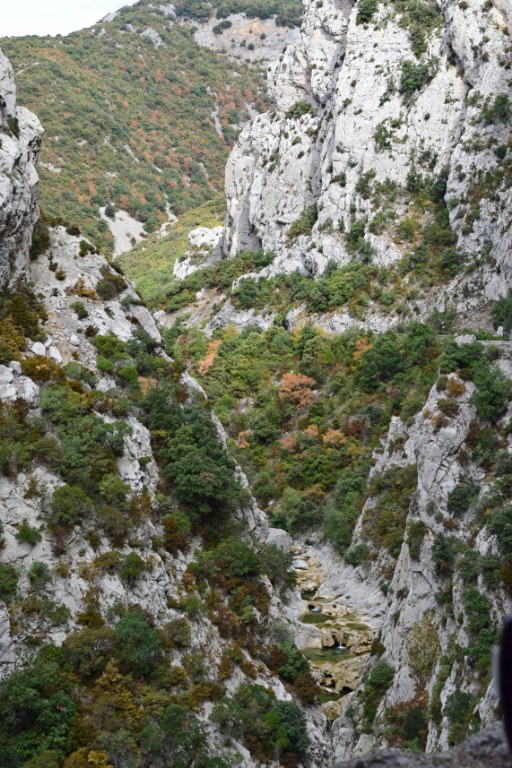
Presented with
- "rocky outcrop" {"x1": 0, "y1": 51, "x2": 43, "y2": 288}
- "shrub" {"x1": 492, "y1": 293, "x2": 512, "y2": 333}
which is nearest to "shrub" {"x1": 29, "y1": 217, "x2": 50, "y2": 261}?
"rocky outcrop" {"x1": 0, "y1": 51, "x2": 43, "y2": 288}

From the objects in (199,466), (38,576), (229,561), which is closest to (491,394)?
(199,466)

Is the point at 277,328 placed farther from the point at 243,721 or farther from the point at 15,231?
the point at 243,721

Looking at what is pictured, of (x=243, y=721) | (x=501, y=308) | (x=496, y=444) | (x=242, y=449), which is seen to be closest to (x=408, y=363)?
(x=501, y=308)

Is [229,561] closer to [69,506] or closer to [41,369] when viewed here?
[69,506]

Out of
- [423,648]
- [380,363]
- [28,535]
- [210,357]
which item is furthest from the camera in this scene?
[210,357]

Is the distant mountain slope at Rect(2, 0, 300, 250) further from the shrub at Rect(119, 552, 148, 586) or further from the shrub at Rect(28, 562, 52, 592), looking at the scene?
the shrub at Rect(28, 562, 52, 592)

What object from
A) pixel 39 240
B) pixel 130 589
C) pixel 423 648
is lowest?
pixel 423 648

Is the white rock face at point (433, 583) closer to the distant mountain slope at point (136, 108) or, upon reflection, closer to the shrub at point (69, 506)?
the shrub at point (69, 506)
